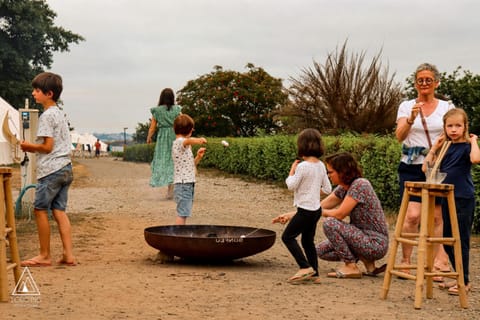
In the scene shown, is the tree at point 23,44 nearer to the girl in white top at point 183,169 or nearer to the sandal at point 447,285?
the girl in white top at point 183,169

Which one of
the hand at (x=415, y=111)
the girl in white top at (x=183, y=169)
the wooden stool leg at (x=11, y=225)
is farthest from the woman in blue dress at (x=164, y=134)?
the hand at (x=415, y=111)

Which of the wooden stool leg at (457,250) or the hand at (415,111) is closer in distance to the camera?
the wooden stool leg at (457,250)

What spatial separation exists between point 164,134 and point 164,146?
0.73ft

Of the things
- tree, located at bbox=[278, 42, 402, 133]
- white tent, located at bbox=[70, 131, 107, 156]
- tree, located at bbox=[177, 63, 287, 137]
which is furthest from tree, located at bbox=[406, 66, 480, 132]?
white tent, located at bbox=[70, 131, 107, 156]

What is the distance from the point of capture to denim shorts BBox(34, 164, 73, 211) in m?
6.77

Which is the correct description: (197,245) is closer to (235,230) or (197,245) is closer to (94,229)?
(235,230)

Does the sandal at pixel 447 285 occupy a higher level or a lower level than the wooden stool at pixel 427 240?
lower

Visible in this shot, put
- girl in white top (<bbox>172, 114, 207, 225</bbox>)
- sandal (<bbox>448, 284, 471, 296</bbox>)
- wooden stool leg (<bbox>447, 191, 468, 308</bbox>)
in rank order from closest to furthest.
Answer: wooden stool leg (<bbox>447, 191, 468, 308</bbox>) < sandal (<bbox>448, 284, 471, 296</bbox>) < girl in white top (<bbox>172, 114, 207, 225</bbox>)

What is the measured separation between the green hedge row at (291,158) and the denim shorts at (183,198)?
4.24m

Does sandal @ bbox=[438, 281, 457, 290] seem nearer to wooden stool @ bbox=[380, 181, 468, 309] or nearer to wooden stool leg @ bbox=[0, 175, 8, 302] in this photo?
wooden stool @ bbox=[380, 181, 468, 309]

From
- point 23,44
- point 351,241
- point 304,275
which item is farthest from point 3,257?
point 23,44

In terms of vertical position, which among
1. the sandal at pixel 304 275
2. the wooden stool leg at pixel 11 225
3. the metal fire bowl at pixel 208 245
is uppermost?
the wooden stool leg at pixel 11 225

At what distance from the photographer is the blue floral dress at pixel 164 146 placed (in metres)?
12.7

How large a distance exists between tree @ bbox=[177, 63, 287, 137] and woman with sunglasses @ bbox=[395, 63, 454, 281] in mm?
35174
